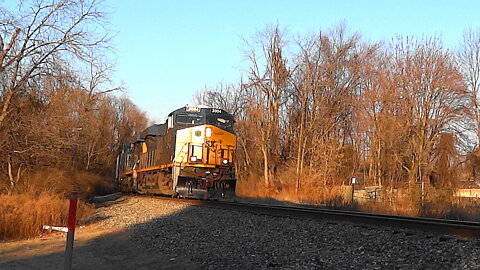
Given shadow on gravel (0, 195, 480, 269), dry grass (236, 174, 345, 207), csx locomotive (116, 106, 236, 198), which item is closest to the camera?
shadow on gravel (0, 195, 480, 269)

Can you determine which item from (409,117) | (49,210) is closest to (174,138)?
(49,210)

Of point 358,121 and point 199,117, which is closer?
point 199,117

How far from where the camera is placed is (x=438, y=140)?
35.2m

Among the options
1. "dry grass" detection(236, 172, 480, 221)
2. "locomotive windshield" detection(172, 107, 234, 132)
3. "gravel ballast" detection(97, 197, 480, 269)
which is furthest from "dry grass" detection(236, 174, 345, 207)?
"gravel ballast" detection(97, 197, 480, 269)

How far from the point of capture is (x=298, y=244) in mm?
7938

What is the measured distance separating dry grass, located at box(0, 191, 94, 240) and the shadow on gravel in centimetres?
237

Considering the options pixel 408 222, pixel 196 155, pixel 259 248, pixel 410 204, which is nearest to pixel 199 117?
pixel 196 155

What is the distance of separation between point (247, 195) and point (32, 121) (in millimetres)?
16338

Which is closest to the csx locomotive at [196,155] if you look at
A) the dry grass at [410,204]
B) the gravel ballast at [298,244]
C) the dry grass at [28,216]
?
the dry grass at [410,204]

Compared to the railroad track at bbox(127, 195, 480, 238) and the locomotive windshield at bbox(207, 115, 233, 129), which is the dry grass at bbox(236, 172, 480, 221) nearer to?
the railroad track at bbox(127, 195, 480, 238)

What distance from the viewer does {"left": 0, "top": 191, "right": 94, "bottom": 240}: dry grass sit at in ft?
40.1

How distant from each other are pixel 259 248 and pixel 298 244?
652mm

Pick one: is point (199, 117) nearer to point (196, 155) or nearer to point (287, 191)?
point (196, 155)

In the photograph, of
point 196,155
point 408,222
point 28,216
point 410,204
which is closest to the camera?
point 408,222
